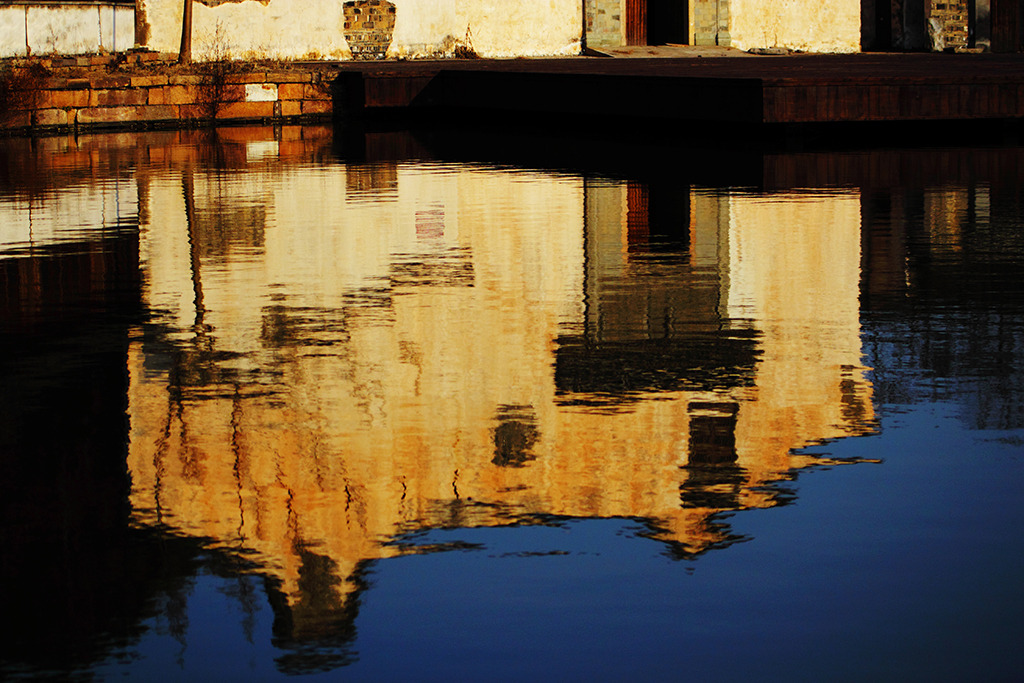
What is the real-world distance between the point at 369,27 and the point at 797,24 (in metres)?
8.34

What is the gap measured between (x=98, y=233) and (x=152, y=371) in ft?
11.6

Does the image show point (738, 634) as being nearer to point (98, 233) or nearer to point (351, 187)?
point (98, 233)

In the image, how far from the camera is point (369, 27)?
79.6ft

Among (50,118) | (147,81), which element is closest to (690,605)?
(50,118)

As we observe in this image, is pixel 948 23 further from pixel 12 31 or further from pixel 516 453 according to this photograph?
pixel 516 453

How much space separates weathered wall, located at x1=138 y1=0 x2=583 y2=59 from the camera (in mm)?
22719

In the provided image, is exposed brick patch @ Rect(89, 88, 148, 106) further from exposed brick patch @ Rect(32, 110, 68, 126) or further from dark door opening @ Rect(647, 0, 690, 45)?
dark door opening @ Rect(647, 0, 690, 45)

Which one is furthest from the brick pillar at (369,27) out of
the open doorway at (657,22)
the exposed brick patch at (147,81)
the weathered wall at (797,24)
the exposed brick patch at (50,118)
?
the exposed brick patch at (50,118)

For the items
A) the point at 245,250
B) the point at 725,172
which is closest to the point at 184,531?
the point at 245,250

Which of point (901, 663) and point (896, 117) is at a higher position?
point (896, 117)

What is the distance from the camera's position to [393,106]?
18422mm

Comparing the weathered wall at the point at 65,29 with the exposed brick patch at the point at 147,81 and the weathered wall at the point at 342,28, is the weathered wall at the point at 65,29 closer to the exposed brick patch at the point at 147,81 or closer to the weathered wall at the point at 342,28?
the weathered wall at the point at 342,28

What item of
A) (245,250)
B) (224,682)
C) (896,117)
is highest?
(896,117)

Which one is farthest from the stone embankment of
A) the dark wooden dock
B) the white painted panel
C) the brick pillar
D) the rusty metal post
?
the brick pillar
